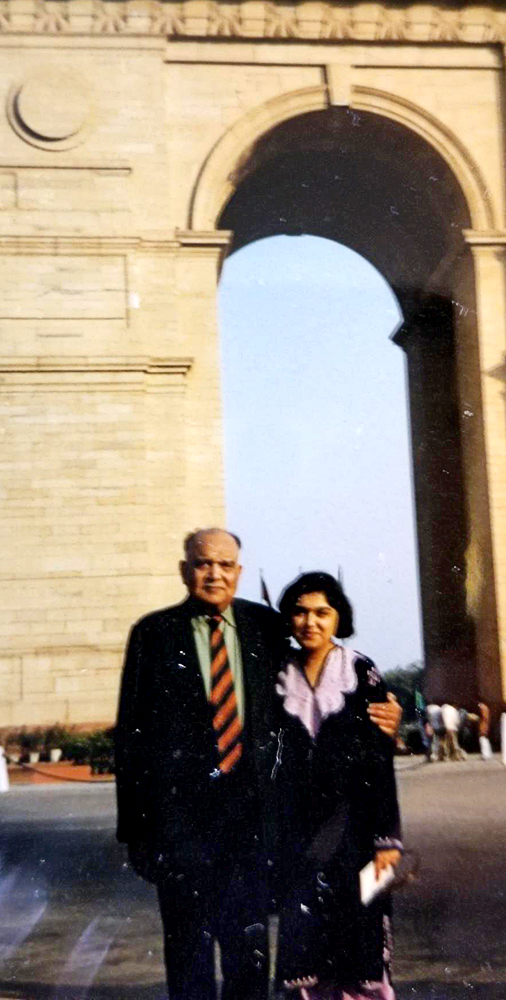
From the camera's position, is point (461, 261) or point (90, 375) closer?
point (90, 375)

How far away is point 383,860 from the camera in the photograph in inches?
166

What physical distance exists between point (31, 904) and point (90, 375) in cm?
952

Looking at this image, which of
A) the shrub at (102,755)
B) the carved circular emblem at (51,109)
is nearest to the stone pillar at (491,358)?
the carved circular emblem at (51,109)

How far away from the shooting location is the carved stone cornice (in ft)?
54.1

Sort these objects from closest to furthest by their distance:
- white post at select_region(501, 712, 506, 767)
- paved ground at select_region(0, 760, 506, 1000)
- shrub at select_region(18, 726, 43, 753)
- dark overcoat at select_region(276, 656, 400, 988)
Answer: dark overcoat at select_region(276, 656, 400, 988), paved ground at select_region(0, 760, 506, 1000), shrub at select_region(18, 726, 43, 753), white post at select_region(501, 712, 506, 767)

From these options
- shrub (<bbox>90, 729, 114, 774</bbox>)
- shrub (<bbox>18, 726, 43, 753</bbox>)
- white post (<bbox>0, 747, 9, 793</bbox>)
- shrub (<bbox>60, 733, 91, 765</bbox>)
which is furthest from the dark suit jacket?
shrub (<bbox>18, 726, 43, 753</bbox>)

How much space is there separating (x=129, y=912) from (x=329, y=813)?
300cm

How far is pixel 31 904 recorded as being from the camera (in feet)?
23.6

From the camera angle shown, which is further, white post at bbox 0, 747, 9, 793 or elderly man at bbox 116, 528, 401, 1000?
Result: white post at bbox 0, 747, 9, 793

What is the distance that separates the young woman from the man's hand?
0.02m

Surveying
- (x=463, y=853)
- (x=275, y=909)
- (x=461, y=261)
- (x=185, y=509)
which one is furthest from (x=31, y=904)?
(x=461, y=261)

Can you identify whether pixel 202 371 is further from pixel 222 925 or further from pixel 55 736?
pixel 222 925

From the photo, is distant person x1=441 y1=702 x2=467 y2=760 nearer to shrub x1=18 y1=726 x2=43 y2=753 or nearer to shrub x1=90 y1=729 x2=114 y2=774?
shrub x1=90 y1=729 x2=114 y2=774

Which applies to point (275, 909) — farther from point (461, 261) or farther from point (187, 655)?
point (461, 261)
